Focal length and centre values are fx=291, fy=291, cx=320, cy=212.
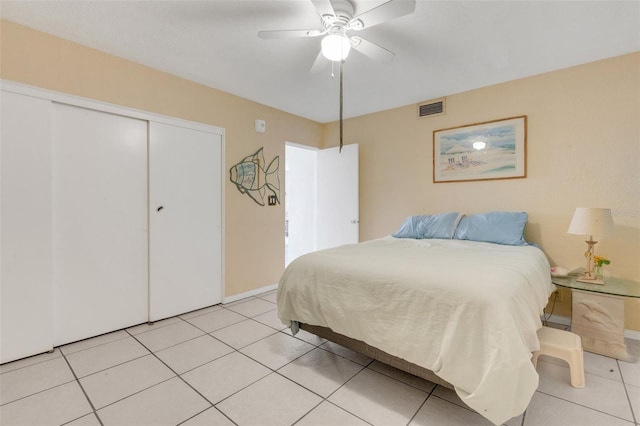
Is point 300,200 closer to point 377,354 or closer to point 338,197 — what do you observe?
point 338,197

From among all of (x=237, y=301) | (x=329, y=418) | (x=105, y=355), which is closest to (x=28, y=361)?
(x=105, y=355)

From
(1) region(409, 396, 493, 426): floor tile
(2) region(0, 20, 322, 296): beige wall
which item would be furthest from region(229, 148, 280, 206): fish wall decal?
(1) region(409, 396, 493, 426): floor tile

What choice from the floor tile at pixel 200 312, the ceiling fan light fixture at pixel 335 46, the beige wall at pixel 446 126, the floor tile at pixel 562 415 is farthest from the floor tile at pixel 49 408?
the ceiling fan light fixture at pixel 335 46

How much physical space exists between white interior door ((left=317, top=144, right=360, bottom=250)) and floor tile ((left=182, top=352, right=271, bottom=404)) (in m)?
2.37

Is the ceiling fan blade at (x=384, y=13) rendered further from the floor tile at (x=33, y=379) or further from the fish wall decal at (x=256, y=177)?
the floor tile at (x=33, y=379)

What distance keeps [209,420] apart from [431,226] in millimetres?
2685

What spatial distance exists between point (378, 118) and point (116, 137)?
10.1ft

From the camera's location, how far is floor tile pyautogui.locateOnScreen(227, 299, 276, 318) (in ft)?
10.3

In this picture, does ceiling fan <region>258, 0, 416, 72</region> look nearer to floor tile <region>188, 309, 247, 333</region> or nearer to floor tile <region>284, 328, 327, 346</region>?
floor tile <region>284, 328, 327, 346</region>

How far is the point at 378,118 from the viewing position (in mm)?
4074

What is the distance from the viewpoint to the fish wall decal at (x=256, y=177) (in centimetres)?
356

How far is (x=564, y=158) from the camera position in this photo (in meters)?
2.77

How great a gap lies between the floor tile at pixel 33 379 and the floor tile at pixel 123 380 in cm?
18

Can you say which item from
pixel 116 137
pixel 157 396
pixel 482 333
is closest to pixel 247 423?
pixel 157 396
